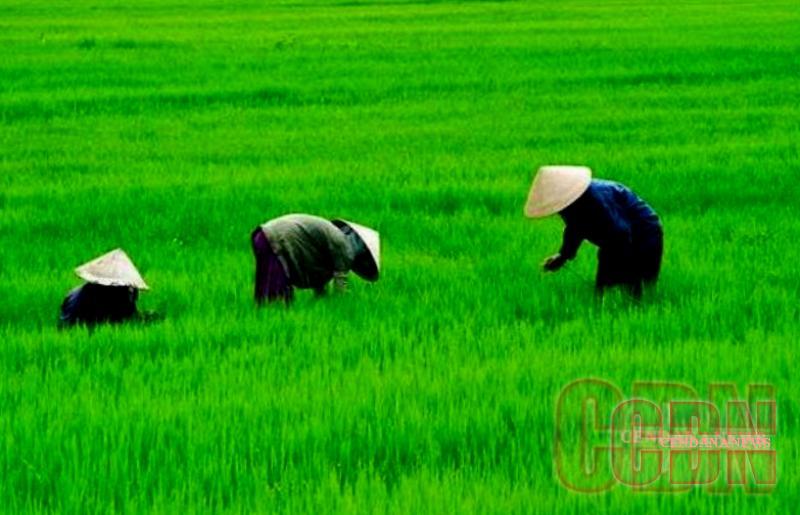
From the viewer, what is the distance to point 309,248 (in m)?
5.56

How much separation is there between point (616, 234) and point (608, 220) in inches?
3.2

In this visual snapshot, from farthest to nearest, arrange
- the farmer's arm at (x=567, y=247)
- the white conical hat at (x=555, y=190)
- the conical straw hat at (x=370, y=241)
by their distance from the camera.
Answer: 1. the farmer's arm at (x=567, y=247)
2. the conical straw hat at (x=370, y=241)
3. the white conical hat at (x=555, y=190)

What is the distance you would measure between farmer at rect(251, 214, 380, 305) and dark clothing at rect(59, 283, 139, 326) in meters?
0.71

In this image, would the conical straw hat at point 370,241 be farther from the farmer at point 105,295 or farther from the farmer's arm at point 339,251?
the farmer at point 105,295

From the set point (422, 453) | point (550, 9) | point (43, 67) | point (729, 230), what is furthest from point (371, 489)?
point (550, 9)

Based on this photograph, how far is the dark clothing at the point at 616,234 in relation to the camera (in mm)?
5582

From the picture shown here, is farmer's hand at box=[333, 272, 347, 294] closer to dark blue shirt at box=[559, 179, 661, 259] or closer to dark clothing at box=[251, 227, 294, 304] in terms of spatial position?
dark clothing at box=[251, 227, 294, 304]

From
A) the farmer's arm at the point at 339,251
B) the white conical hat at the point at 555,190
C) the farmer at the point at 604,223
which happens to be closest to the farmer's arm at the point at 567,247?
the farmer at the point at 604,223

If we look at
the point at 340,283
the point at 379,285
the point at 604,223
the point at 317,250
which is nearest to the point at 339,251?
the point at 317,250

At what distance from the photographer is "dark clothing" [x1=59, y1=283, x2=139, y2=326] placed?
5.35 m

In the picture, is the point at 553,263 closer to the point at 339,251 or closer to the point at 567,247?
the point at 567,247

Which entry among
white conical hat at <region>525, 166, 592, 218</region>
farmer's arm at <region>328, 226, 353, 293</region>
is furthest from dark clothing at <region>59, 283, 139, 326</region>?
white conical hat at <region>525, 166, 592, 218</region>

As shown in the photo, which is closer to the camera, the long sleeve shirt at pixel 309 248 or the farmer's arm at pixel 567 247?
the long sleeve shirt at pixel 309 248

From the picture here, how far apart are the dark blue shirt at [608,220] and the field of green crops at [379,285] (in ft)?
0.97
